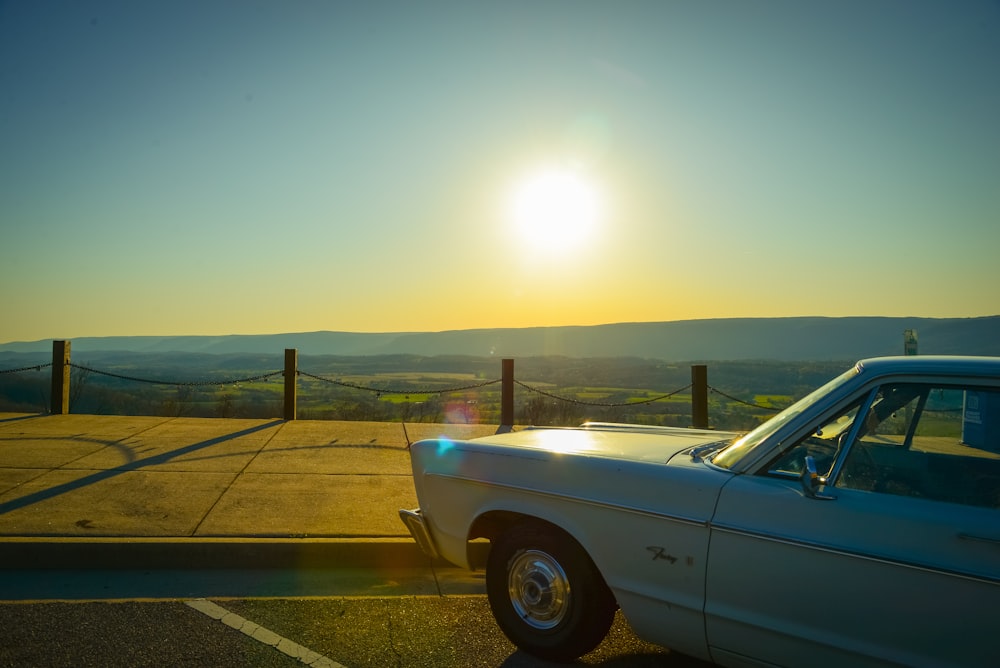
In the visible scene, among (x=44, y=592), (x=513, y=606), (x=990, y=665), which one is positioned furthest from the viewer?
(x=44, y=592)

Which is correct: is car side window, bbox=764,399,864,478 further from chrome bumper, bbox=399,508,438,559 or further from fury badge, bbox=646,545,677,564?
chrome bumper, bbox=399,508,438,559

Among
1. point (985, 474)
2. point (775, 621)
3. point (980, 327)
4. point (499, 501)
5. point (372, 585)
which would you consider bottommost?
point (372, 585)

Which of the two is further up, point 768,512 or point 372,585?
point 768,512

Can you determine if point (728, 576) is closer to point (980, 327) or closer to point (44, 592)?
point (44, 592)

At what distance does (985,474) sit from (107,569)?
5125mm

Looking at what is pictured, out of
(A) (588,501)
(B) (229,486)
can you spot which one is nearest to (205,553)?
(B) (229,486)

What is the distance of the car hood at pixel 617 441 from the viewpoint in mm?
3697

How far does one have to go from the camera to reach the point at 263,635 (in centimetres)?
395

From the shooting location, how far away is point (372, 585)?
499cm

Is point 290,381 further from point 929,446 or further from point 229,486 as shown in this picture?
point 929,446

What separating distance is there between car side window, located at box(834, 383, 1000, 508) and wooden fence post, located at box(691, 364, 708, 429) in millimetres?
9522

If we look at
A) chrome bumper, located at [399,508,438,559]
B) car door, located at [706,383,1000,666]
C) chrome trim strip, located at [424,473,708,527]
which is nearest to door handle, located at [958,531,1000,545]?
car door, located at [706,383,1000,666]

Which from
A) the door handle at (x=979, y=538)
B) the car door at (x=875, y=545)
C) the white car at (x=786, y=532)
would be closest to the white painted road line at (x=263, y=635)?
the white car at (x=786, y=532)

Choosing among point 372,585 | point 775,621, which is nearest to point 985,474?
point 775,621
